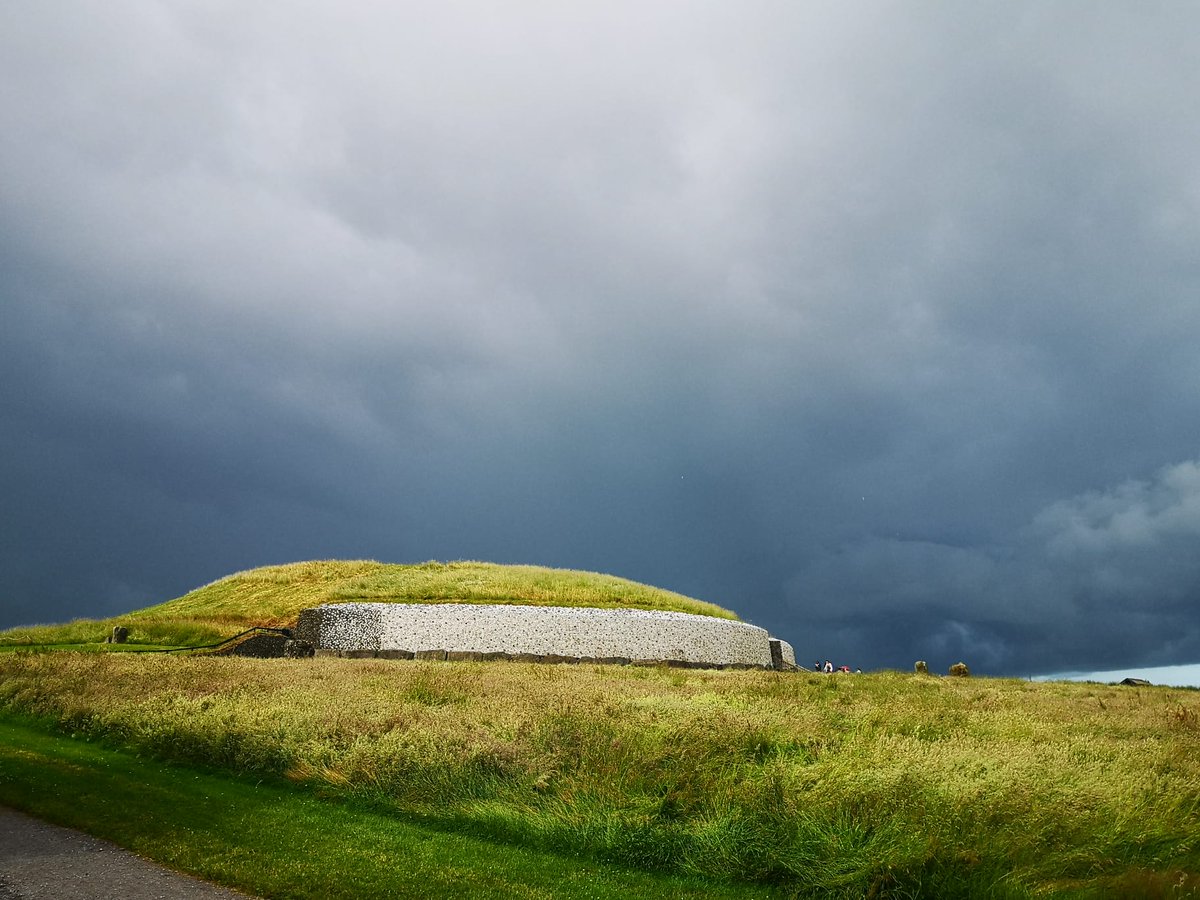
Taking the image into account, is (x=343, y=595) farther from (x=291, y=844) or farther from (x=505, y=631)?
(x=291, y=844)

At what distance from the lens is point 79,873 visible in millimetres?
7766

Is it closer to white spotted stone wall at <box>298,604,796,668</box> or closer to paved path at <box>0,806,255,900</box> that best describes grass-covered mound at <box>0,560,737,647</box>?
white spotted stone wall at <box>298,604,796,668</box>

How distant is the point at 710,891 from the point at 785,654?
4180 centimetres

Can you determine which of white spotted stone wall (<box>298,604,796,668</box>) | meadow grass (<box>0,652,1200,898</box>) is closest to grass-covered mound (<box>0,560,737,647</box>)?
white spotted stone wall (<box>298,604,796,668</box>)

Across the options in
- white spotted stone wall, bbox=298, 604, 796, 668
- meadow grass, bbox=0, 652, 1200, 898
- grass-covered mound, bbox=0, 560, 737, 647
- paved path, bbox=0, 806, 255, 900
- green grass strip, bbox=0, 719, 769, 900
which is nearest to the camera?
paved path, bbox=0, 806, 255, 900

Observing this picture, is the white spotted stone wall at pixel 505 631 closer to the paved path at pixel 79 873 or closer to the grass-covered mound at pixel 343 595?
the grass-covered mound at pixel 343 595

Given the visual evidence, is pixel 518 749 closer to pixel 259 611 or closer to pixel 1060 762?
pixel 1060 762

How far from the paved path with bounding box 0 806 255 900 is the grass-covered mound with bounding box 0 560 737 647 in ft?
94.7

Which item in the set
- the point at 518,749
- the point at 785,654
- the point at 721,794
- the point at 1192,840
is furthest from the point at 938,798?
the point at 785,654

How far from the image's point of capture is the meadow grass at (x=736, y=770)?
798cm

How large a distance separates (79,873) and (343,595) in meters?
33.4

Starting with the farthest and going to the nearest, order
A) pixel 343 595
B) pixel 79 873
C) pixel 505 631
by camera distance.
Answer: pixel 343 595, pixel 505 631, pixel 79 873

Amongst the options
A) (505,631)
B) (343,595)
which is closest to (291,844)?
(505,631)

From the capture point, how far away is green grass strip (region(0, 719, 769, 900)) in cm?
748
